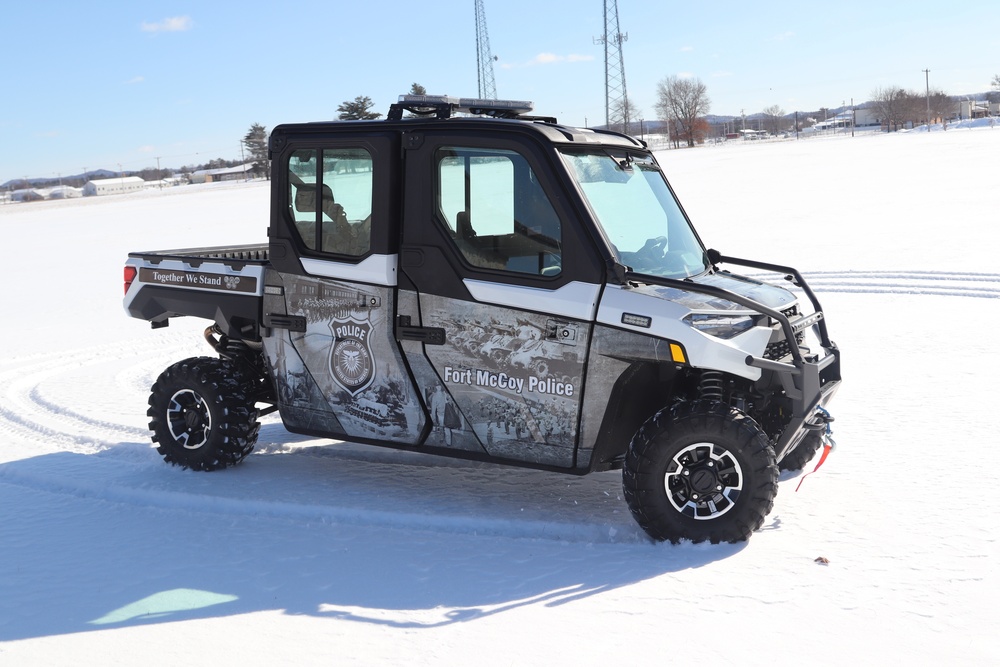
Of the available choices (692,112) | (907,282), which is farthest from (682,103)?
(907,282)

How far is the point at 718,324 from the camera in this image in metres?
4.74

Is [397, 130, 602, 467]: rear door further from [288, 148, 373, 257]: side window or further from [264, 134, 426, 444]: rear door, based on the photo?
[288, 148, 373, 257]: side window

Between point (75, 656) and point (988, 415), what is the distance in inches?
232

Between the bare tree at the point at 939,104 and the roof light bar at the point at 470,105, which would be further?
the bare tree at the point at 939,104

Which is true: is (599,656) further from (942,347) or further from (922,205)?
(922,205)

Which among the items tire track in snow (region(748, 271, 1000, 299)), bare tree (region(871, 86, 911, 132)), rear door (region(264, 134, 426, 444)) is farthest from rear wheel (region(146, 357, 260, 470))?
bare tree (region(871, 86, 911, 132))

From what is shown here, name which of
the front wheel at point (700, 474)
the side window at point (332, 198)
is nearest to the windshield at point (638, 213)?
the front wheel at point (700, 474)

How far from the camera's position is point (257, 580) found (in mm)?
4578

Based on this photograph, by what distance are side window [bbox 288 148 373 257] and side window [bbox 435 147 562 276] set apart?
1.63 ft

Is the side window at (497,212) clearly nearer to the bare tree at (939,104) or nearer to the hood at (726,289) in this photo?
the hood at (726,289)

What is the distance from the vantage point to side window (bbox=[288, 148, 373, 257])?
548 centimetres

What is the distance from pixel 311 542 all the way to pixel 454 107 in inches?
101

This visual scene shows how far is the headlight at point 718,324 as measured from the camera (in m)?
4.71

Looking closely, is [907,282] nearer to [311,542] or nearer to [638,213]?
[638,213]
